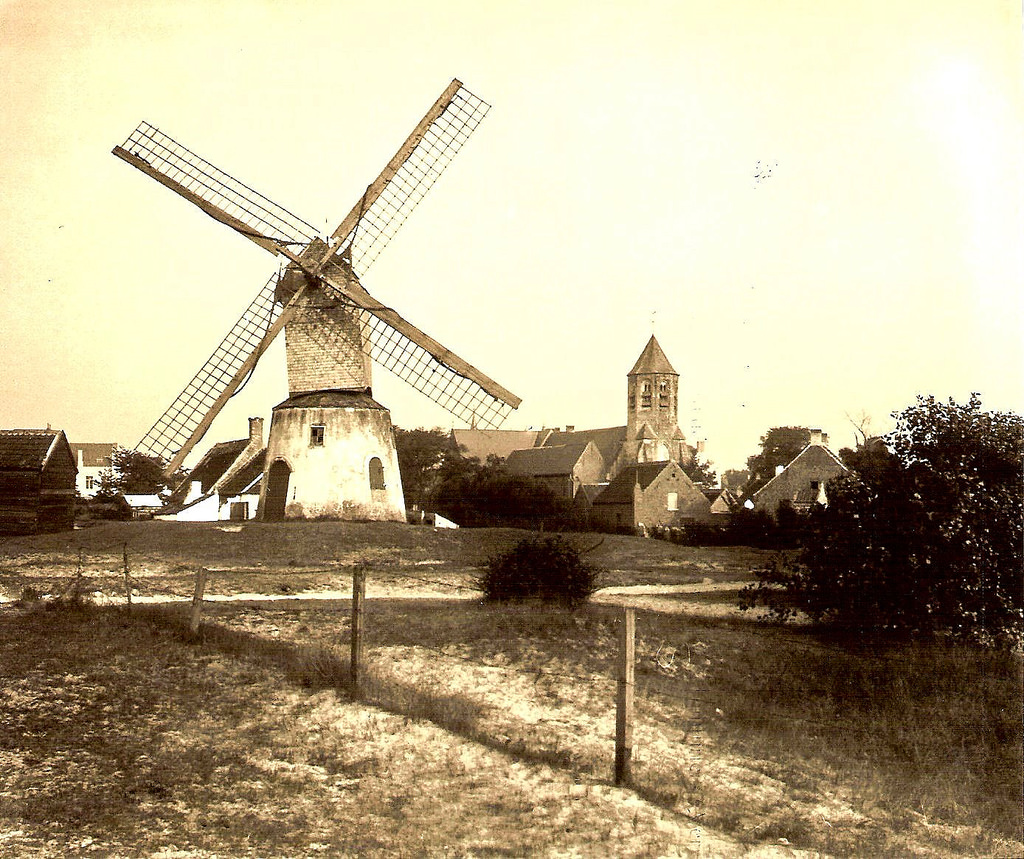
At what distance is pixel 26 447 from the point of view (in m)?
29.1

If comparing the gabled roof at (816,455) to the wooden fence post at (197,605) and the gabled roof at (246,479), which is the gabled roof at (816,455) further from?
the wooden fence post at (197,605)

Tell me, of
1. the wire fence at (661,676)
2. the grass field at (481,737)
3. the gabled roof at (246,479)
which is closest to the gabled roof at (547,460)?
the gabled roof at (246,479)

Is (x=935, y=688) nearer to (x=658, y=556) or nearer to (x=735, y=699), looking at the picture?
(x=735, y=699)

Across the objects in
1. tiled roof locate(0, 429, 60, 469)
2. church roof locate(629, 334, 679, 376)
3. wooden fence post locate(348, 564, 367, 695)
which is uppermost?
church roof locate(629, 334, 679, 376)

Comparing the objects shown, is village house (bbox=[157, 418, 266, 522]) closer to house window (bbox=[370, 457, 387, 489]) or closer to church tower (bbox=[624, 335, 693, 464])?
house window (bbox=[370, 457, 387, 489])

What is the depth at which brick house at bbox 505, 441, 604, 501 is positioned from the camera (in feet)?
212

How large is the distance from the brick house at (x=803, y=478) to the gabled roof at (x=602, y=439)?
30749 mm

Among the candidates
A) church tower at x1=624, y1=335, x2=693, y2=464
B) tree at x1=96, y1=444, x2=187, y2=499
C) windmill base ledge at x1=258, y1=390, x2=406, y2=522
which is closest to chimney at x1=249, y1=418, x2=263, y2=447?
tree at x1=96, y1=444, x2=187, y2=499

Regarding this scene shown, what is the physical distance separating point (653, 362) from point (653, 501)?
32764 mm

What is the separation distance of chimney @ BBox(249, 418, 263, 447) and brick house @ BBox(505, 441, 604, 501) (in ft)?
74.8

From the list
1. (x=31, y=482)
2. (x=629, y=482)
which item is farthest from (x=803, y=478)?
(x=31, y=482)

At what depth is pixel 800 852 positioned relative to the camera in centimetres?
791

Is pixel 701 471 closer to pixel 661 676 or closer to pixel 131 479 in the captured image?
pixel 131 479

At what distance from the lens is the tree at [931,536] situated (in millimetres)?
14344
